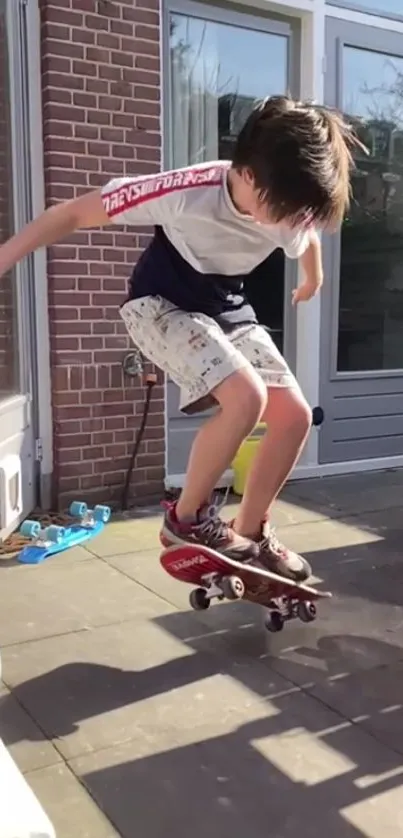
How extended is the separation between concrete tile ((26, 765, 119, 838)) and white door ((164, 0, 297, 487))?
284 centimetres

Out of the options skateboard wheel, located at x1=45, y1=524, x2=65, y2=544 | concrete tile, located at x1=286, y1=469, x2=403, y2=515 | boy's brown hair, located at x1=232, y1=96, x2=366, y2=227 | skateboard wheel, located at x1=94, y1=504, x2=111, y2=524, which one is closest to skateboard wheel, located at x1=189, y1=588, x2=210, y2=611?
boy's brown hair, located at x1=232, y1=96, x2=366, y2=227

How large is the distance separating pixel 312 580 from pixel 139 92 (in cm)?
254

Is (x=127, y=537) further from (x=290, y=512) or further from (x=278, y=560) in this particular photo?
(x=278, y=560)

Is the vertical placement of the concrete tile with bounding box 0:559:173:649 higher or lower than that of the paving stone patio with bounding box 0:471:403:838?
lower

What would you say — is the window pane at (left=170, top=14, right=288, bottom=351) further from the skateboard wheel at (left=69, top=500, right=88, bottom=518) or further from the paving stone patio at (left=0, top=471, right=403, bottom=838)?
the paving stone patio at (left=0, top=471, right=403, bottom=838)

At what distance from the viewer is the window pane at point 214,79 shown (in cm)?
472

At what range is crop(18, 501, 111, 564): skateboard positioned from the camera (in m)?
3.59

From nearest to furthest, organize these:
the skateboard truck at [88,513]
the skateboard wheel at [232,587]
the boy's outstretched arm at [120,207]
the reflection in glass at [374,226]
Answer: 1. the boy's outstretched arm at [120,207]
2. the skateboard wheel at [232,587]
3. the skateboard truck at [88,513]
4. the reflection in glass at [374,226]

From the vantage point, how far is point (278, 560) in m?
2.71

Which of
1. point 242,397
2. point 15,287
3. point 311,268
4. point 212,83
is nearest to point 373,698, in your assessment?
point 242,397

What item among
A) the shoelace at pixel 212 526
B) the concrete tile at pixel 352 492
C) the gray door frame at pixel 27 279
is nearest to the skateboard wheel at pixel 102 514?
the gray door frame at pixel 27 279

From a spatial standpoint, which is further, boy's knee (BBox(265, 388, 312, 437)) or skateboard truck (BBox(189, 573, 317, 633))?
boy's knee (BBox(265, 388, 312, 437))

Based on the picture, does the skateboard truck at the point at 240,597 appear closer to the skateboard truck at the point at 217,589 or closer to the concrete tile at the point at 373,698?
the skateboard truck at the point at 217,589

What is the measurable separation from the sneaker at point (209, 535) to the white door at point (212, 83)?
214 cm
